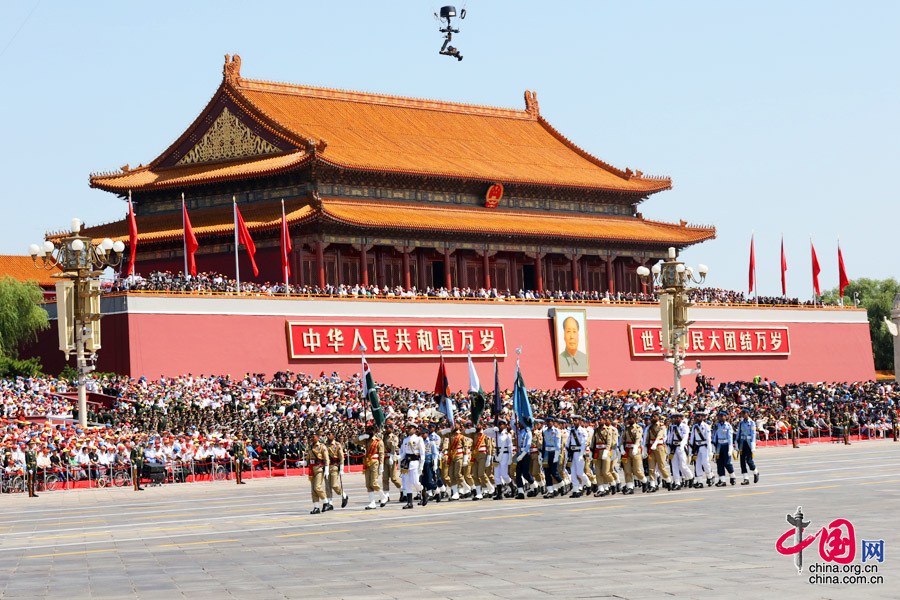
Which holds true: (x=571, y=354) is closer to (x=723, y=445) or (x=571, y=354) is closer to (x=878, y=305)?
(x=723, y=445)

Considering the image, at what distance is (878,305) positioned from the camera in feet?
316

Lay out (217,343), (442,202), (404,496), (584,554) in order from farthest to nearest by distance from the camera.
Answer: (442,202), (217,343), (404,496), (584,554)

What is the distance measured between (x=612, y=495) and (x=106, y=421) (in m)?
15.4

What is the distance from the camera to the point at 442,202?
5769 centimetres

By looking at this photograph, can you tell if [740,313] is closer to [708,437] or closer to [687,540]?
[708,437]

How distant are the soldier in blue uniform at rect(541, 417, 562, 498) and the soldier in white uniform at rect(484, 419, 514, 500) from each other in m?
0.68

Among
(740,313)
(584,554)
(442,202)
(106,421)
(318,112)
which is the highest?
(318,112)

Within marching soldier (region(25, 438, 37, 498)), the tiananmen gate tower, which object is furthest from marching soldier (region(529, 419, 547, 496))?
the tiananmen gate tower

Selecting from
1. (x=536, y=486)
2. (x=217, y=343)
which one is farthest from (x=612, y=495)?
(x=217, y=343)

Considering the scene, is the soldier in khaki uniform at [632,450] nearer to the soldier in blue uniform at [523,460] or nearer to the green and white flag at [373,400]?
the soldier in blue uniform at [523,460]

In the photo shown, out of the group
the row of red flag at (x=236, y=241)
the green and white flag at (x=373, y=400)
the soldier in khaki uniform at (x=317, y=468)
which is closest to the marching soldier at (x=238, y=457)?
the green and white flag at (x=373, y=400)

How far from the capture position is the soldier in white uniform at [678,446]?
26375 mm

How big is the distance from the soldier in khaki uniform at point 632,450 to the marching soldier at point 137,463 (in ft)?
36.8

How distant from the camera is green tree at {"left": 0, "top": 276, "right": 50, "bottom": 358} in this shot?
45250 mm
